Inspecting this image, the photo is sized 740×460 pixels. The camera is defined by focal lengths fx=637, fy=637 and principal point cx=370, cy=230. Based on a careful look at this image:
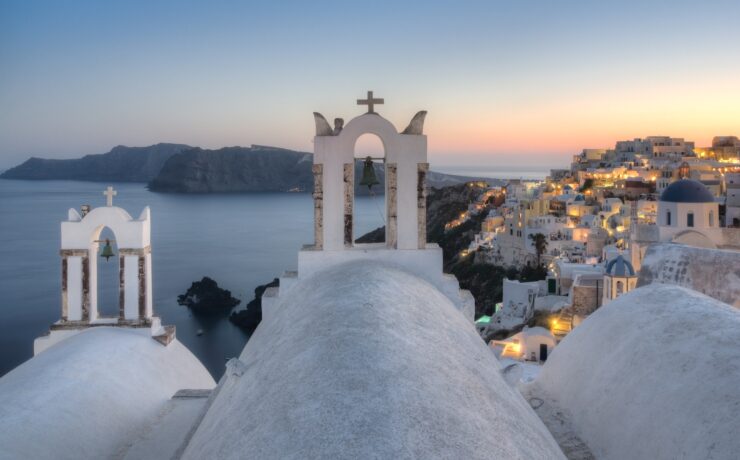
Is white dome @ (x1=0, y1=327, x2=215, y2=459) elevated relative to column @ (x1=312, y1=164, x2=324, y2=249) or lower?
lower

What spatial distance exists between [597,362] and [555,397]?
27.0 inches

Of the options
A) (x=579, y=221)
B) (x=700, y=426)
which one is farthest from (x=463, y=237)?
(x=700, y=426)

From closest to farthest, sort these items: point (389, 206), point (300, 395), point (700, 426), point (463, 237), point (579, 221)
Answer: point (300, 395)
point (700, 426)
point (389, 206)
point (579, 221)
point (463, 237)

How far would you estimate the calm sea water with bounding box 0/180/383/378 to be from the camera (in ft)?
114

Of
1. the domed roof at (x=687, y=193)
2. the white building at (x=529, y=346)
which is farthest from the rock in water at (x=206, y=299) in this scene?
the domed roof at (x=687, y=193)

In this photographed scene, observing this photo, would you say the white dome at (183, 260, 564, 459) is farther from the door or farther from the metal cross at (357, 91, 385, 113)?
the door

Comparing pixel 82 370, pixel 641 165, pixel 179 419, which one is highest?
pixel 641 165

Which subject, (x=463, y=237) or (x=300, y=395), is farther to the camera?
(x=463, y=237)

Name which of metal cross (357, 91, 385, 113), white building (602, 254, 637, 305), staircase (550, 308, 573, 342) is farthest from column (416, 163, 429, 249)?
staircase (550, 308, 573, 342)

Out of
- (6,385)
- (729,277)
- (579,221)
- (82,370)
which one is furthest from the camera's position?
(579,221)

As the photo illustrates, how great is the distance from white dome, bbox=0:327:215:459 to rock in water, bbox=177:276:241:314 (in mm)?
36570

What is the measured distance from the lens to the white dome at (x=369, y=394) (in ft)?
8.41

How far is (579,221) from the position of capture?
54.9m

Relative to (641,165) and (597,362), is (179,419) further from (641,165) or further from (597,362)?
(641,165)
